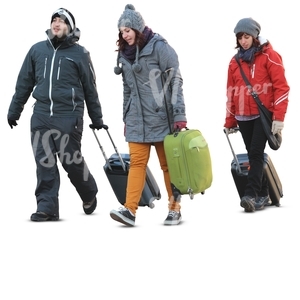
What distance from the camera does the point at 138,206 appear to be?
31.1ft

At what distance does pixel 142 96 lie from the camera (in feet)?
28.8

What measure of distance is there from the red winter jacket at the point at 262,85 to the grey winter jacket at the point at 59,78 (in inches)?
54.6

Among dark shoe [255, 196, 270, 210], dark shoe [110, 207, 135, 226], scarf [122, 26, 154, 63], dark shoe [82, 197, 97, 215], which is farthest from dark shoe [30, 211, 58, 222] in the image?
dark shoe [255, 196, 270, 210]

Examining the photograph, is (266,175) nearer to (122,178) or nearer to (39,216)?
(122,178)

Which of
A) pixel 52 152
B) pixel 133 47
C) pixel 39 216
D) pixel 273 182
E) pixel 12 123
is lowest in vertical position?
pixel 39 216

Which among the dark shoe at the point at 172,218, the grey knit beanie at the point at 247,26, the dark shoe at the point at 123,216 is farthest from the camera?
the grey knit beanie at the point at 247,26

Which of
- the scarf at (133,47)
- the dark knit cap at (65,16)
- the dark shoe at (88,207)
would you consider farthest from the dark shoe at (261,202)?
the dark knit cap at (65,16)

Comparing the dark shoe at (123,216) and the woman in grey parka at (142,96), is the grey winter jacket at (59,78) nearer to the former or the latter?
the woman in grey parka at (142,96)

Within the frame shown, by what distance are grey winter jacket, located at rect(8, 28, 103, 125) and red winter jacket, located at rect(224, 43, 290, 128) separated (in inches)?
54.6

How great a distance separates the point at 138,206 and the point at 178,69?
155 centimetres

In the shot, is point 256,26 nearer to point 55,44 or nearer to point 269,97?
point 269,97

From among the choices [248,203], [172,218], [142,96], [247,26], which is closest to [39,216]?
[172,218]

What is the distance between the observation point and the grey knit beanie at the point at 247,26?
9.18 meters

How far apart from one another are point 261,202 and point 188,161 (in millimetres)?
1476
